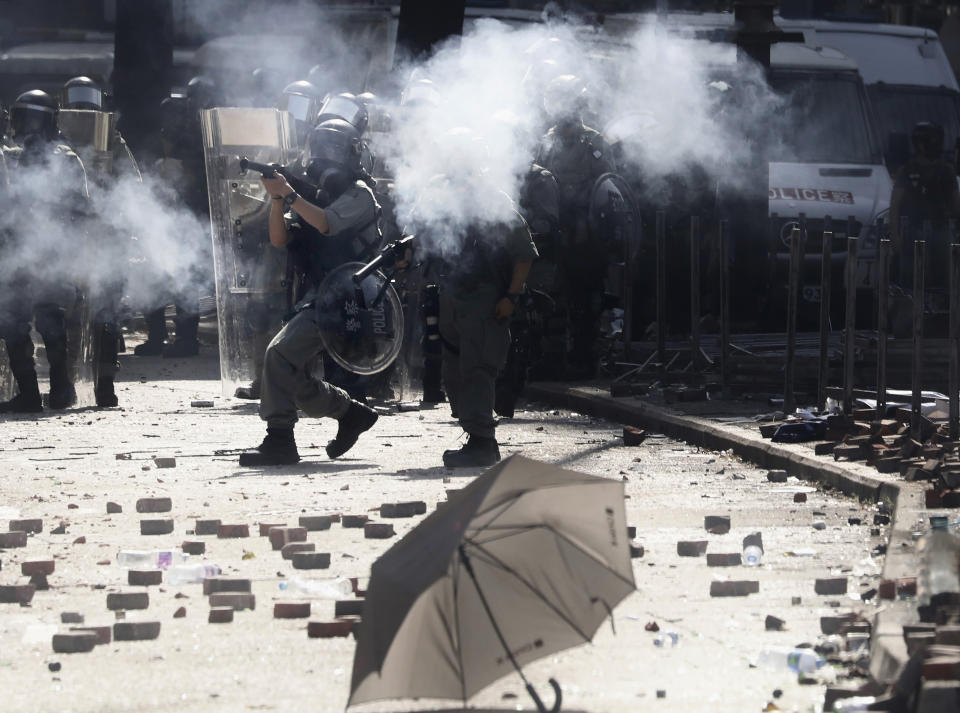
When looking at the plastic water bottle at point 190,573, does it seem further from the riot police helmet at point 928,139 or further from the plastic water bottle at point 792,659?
the riot police helmet at point 928,139

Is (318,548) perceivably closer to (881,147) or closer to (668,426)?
(668,426)

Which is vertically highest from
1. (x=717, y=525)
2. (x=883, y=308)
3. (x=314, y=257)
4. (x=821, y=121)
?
(x=821, y=121)

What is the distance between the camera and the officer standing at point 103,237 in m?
12.2

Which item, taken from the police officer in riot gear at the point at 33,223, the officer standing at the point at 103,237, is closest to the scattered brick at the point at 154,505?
the police officer in riot gear at the point at 33,223

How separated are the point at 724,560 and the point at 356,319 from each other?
3.56 m

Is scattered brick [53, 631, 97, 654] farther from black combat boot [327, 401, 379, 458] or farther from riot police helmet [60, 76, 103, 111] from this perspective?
riot police helmet [60, 76, 103, 111]

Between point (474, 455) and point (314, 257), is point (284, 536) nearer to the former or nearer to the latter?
point (474, 455)

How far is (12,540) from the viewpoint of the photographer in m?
6.66

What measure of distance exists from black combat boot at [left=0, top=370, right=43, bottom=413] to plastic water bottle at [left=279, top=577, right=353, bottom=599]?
639cm

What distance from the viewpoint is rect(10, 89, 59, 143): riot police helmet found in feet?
38.4

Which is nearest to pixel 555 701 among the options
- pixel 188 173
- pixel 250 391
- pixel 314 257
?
pixel 314 257

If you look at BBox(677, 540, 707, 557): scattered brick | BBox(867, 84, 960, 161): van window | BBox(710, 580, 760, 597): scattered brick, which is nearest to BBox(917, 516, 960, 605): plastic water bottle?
BBox(710, 580, 760, 597): scattered brick

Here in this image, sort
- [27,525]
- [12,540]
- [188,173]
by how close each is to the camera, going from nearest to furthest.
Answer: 1. [12,540]
2. [27,525]
3. [188,173]

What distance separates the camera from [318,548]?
6516mm
